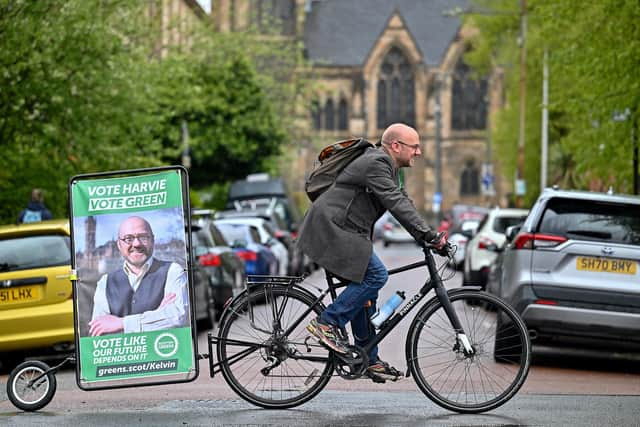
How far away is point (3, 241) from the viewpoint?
1262 centimetres

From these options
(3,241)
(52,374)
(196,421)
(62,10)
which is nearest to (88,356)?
(52,374)

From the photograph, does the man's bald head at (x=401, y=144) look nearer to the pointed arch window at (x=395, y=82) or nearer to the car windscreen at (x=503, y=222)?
the car windscreen at (x=503, y=222)

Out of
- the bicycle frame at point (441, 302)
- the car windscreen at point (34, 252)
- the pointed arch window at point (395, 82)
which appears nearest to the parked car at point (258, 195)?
the car windscreen at point (34, 252)

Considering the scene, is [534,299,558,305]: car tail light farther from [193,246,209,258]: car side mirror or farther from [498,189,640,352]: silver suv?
[193,246,209,258]: car side mirror

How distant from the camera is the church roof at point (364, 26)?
101750 millimetres

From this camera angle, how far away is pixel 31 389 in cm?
905

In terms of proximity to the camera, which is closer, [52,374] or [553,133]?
[52,374]

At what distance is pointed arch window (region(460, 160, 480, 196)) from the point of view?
101125 millimetres

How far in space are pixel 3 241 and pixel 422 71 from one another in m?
88.9

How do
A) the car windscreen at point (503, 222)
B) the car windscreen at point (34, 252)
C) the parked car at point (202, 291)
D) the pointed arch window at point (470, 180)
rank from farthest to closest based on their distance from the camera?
the pointed arch window at point (470, 180), the car windscreen at point (503, 222), the parked car at point (202, 291), the car windscreen at point (34, 252)

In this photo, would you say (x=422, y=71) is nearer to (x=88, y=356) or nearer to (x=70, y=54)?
(x=70, y=54)

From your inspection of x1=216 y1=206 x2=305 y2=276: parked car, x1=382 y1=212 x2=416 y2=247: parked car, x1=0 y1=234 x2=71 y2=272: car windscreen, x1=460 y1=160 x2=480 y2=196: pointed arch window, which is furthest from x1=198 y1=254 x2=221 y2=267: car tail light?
x1=460 y1=160 x2=480 y2=196: pointed arch window

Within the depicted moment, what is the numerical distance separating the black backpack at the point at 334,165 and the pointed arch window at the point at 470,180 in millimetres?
93094

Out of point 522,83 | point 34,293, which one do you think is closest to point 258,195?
point 522,83
